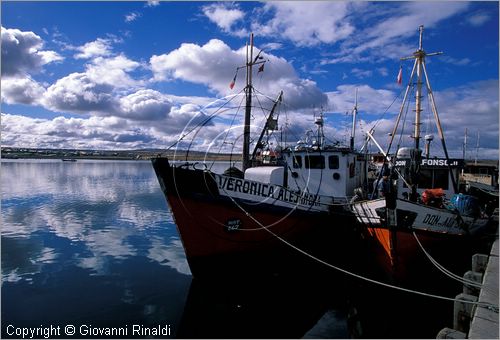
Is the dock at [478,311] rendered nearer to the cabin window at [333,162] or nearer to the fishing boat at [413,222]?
the fishing boat at [413,222]

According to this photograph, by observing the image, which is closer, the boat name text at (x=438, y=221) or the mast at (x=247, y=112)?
the boat name text at (x=438, y=221)

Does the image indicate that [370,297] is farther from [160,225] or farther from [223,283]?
[160,225]

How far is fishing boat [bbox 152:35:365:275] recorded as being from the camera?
38.8 feet

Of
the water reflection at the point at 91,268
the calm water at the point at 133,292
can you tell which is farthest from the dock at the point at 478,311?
the water reflection at the point at 91,268

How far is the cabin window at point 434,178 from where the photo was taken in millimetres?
16594

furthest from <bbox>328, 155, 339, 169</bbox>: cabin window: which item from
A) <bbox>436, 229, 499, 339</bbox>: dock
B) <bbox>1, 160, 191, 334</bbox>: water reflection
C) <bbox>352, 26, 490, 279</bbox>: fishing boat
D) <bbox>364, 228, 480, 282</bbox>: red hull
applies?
<bbox>1, 160, 191, 334</bbox>: water reflection

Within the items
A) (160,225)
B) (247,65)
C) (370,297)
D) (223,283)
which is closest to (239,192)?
(223,283)

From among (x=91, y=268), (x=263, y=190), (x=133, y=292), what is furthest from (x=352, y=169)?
(x=91, y=268)

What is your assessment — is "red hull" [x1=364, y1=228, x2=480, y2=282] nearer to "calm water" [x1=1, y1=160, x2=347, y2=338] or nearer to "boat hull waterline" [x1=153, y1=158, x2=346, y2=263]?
"calm water" [x1=1, y1=160, x2=347, y2=338]

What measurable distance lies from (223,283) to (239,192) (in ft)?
13.5

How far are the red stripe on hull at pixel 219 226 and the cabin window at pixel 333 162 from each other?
4.25 meters

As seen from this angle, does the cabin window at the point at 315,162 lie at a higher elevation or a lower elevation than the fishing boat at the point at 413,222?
higher

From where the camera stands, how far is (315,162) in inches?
659

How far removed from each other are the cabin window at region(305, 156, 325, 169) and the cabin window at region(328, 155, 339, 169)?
0.37 metres
